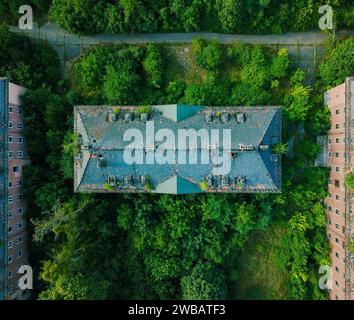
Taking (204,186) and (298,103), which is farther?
(298,103)

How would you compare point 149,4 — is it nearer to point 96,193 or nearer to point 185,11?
point 185,11

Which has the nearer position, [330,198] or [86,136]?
[86,136]

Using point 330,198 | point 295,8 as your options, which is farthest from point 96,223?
point 295,8

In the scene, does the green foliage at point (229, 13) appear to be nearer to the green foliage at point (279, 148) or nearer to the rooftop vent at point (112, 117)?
the green foliage at point (279, 148)

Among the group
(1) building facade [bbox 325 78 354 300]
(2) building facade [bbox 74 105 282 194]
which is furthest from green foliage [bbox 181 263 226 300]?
(1) building facade [bbox 325 78 354 300]

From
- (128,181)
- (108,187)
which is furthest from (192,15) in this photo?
(108,187)

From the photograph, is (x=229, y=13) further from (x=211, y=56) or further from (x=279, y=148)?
(x=279, y=148)

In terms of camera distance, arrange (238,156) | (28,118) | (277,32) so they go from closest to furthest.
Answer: (238,156)
(28,118)
(277,32)
